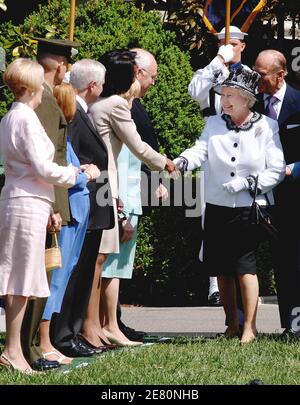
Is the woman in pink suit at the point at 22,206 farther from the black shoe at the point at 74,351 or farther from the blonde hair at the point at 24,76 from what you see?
the black shoe at the point at 74,351

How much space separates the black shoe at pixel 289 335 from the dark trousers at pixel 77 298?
1.49m

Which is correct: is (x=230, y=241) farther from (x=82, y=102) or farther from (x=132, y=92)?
(x=82, y=102)

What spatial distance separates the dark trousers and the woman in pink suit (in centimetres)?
100

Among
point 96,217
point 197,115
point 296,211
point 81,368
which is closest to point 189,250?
point 197,115

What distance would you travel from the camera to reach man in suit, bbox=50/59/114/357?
27.6ft

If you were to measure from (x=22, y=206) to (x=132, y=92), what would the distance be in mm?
2018

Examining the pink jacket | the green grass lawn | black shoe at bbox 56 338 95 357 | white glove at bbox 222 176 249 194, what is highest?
the pink jacket

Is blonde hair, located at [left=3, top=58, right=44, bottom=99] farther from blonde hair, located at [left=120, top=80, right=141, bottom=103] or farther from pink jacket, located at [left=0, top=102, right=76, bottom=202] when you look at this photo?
blonde hair, located at [left=120, top=80, right=141, bottom=103]

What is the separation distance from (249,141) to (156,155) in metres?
0.70

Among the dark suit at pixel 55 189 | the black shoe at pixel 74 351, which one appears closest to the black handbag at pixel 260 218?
the black shoe at pixel 74 351

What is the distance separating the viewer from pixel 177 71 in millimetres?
13055

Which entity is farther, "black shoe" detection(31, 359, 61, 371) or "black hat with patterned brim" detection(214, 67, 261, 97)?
"black hat with patterned brim" detection(214, 67, 261, 97)

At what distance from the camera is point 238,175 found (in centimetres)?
909

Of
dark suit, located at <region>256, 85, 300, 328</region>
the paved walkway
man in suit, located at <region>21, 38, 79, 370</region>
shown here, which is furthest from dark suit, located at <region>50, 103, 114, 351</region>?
the paved walkway
